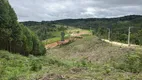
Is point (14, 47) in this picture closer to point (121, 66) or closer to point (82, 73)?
point (121, 66)

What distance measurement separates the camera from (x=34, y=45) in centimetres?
4025

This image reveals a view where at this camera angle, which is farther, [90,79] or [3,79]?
[3,79]

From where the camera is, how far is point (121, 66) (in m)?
15.0

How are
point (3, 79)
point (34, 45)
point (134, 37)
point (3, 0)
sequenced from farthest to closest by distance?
point (134, 37) → point (34, 45) → point (3, 0) → point (3, 79)

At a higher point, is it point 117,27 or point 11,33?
point 11,33

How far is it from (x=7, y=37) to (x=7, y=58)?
11.1 metres

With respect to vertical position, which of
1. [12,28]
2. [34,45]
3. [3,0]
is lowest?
[34,45]

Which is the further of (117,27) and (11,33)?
(117,27)

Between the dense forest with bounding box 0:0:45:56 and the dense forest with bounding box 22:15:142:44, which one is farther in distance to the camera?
the dense forest with bounding box 22:15:142:44

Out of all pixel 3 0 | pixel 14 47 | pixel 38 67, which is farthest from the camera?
pixel 14 47

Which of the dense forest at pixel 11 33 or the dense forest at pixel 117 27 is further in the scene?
the dense forest at pixel 117 27

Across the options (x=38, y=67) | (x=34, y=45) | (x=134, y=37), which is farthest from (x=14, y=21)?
(x=134, y=37)

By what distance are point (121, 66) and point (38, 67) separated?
4.78 m

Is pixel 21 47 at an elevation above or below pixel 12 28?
below
